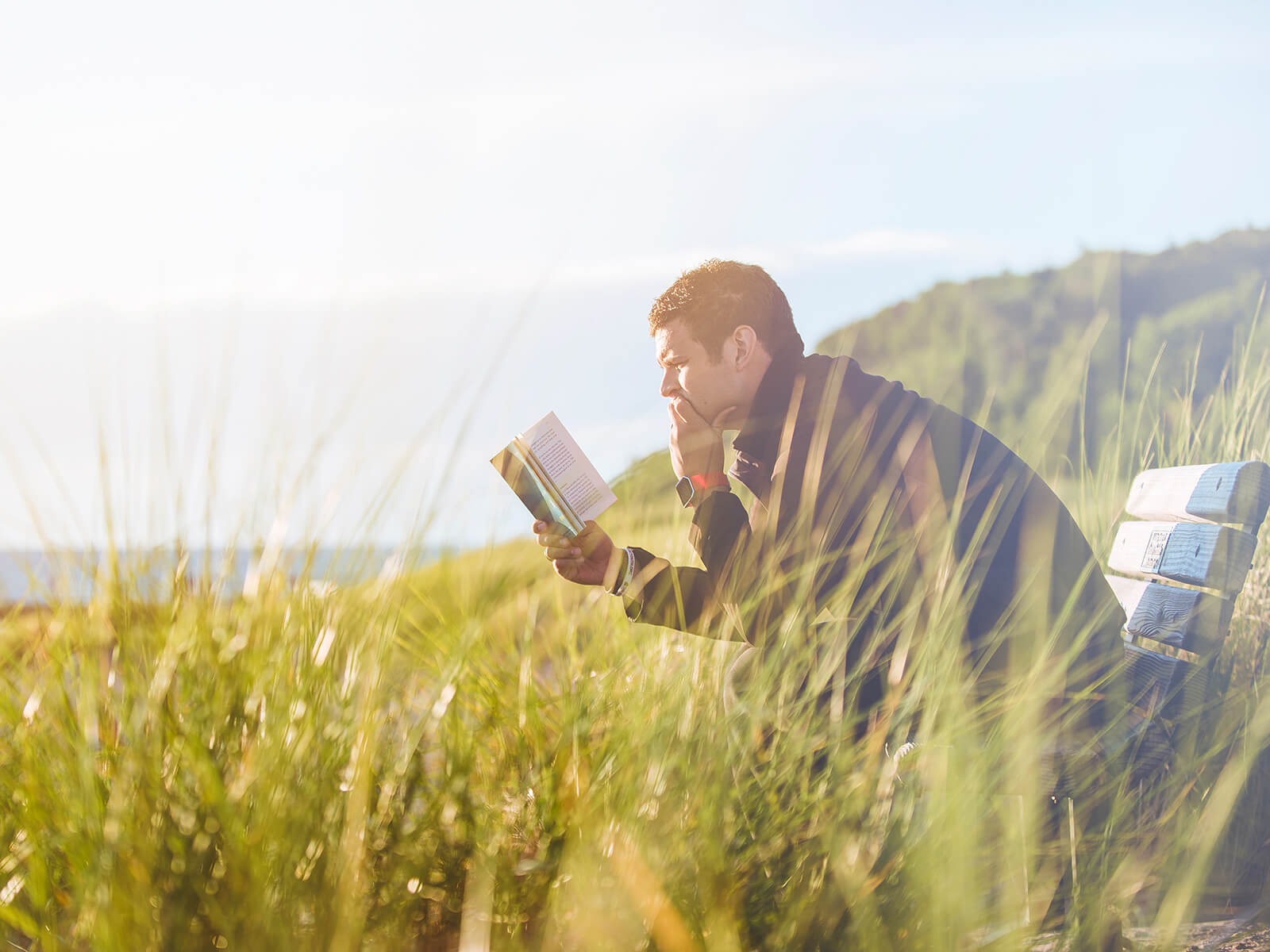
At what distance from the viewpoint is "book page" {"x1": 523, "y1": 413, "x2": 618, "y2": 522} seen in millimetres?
2174

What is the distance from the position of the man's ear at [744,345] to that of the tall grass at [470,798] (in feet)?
3.70

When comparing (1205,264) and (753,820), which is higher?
(1205,264)

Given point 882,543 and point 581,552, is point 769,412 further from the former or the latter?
point 581,552

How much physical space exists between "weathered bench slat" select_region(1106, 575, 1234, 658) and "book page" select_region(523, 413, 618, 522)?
1.61 metres

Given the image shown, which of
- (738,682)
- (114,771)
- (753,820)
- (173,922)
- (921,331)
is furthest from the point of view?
(921,331)

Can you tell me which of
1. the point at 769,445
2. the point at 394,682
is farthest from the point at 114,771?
the point at 769,445

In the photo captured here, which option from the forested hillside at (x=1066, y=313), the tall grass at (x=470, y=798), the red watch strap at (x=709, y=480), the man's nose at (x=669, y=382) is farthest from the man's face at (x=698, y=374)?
the forested hillside at (x=1066, y=313)

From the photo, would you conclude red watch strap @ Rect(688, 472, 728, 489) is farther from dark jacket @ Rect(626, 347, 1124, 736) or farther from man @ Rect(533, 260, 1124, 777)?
dark jacket @ Rect(626, 347, 1124, 736)

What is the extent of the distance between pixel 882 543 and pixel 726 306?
37.9 inches

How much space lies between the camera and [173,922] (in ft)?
3.86

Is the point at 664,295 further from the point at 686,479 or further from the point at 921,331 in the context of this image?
the point at 921,331

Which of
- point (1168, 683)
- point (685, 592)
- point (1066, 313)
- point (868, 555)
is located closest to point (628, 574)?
point (685, 592)

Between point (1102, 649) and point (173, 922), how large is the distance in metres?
2.01

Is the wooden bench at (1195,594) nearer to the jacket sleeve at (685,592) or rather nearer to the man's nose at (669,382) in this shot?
the jacket sleeve at (685,592)
